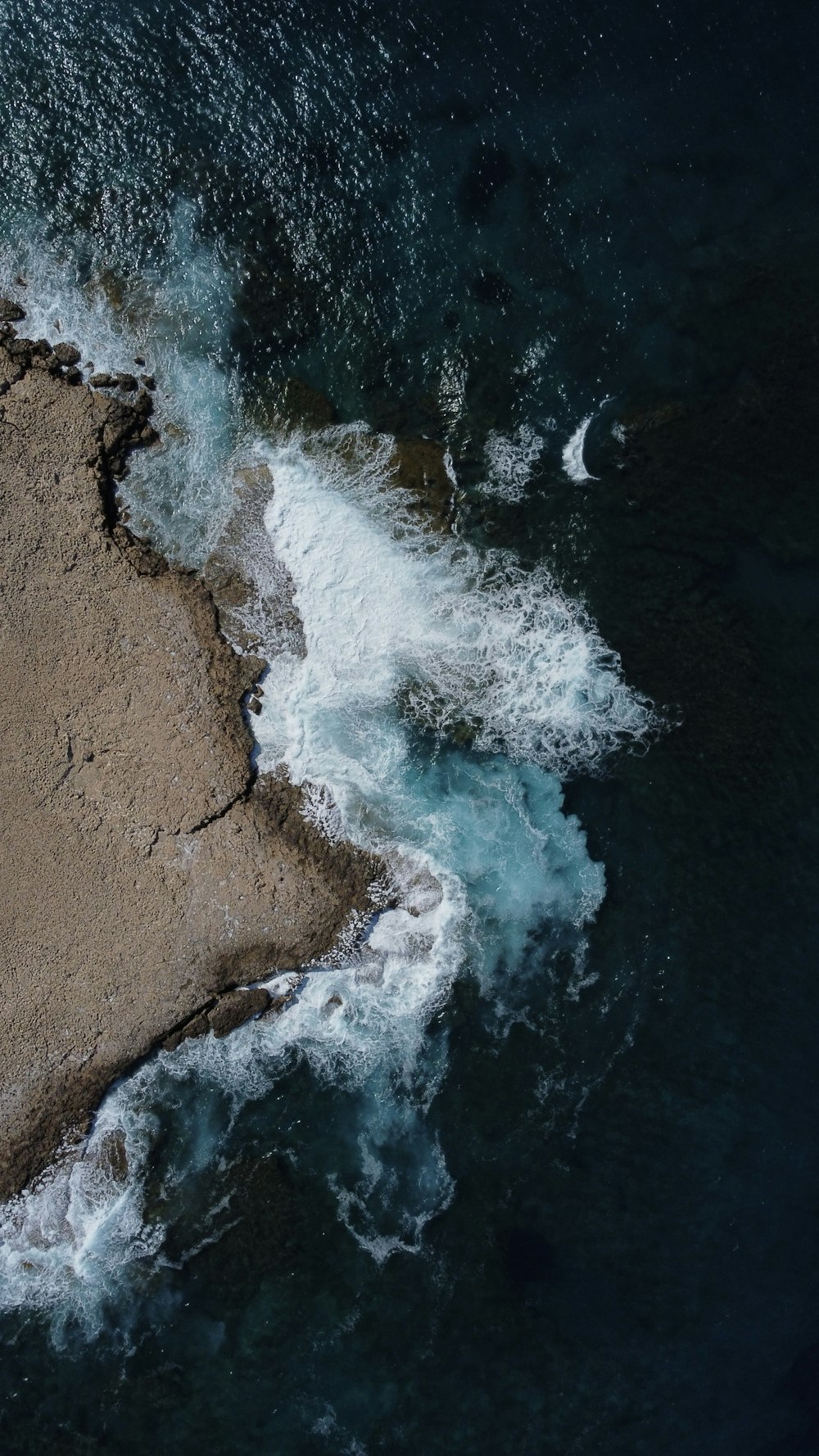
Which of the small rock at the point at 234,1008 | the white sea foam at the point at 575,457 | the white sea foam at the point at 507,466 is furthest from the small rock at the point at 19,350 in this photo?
the small rock at the point at 234,1008

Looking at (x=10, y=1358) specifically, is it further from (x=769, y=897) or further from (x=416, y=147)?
(x=416, y=147)

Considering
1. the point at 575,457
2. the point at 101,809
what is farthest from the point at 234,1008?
the point at 575,457

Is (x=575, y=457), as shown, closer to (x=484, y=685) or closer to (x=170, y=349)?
(x=484, y=685)

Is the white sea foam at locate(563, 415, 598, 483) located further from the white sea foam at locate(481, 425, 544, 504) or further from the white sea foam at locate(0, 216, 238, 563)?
the white sea foam at locate(0, 216, 238, 563)

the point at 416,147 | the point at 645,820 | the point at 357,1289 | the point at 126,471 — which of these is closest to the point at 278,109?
the point at 416,147

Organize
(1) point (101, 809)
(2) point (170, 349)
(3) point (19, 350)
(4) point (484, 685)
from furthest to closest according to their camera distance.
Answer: (4) point (484, 685) < (2) point (170, 349) < (3) point (19, 350) < (1) point (101, 809)

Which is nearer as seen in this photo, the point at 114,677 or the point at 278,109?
the point at 114,677
